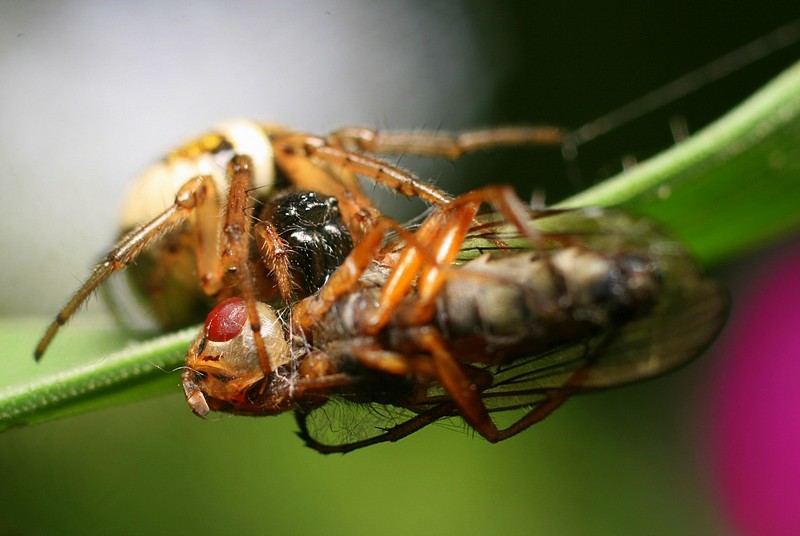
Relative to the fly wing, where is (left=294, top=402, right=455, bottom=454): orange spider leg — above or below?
below

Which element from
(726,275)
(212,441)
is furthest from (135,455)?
(726,275)

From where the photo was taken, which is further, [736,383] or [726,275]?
[726,275]

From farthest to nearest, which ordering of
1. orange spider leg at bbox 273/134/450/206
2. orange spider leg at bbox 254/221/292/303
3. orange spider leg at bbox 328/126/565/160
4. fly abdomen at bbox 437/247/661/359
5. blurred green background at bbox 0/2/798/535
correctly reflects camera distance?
blurred green background at bbox 0/2/798/535 → orange spider leg at bbox 328/126/565/160 → orange spider leg at bbox 273/134/450/206 → orange spider leg at bbox 254/221/292/303 → fly abdomen at bbox 437/247/661/359

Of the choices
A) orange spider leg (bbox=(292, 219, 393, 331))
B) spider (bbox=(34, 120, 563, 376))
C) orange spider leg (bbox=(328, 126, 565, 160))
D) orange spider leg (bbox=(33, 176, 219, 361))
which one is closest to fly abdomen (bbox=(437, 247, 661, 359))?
orange spider leg (bbox=(292, 219, 393, 331))

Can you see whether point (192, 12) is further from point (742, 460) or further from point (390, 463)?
point (742, 460)

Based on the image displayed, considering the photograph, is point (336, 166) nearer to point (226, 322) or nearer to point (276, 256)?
point (276, 256)

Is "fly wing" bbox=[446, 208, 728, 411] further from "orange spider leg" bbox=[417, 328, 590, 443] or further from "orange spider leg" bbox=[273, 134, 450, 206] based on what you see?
"orange spider leg" bbox=[273, 134, 450, 206]

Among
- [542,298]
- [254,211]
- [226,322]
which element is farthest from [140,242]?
[542,298]
